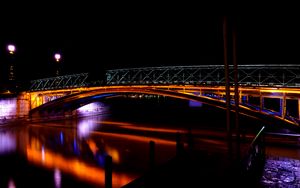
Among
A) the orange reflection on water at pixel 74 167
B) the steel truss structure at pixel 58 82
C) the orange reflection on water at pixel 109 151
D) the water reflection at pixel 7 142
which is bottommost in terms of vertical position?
the orange reflection on water at pixel 74 167

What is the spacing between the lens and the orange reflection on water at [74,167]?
1173 cm

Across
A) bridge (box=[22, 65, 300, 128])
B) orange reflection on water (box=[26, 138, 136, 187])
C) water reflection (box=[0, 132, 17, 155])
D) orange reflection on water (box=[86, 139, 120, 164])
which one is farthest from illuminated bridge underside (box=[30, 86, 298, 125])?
orange reflection on water (box=[26, 138, 136, 187])

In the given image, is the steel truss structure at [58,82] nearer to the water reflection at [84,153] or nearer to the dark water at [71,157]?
the dark water at [71,157]

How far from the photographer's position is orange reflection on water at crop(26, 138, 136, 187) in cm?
1173

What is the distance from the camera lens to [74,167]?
1398cm

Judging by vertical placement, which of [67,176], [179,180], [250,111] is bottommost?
[67,176]

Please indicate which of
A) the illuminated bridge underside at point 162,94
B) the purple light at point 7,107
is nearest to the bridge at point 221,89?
the illuminated bridge underside at point 162,94

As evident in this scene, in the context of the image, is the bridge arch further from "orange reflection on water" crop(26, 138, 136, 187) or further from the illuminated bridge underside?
"orange reflection on water" crop(26, 138, 136, 187)

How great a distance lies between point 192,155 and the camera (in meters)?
9.92

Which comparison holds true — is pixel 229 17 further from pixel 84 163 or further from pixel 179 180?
pixel 84 163

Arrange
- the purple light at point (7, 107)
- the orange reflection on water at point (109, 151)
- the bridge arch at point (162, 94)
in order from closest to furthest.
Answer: the orange reflection on water at point (109, 151) → the bridge arch at point (162, 94) → the purple light at point (7, 107)

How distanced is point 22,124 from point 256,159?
31446mm

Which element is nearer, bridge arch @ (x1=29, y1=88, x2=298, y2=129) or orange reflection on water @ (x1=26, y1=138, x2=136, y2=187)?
orange reflection on water @ (x1=26, y1=138, x2=136, y2=187)

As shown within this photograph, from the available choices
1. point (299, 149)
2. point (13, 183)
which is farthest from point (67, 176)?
point (299, 149)
